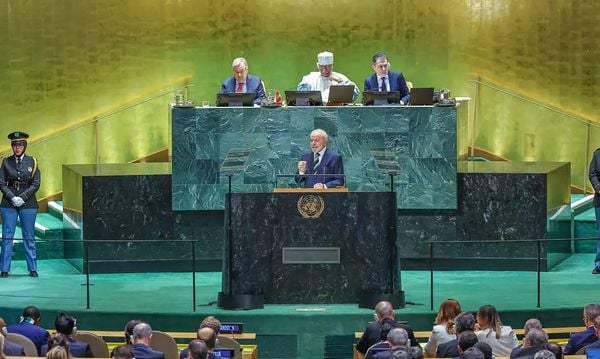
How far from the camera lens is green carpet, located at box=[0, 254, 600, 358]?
13.8m

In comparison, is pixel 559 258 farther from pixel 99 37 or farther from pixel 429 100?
pixel 99 37

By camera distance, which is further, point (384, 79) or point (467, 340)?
point (384, 79)

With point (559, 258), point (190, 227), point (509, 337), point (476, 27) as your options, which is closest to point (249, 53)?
point (476, 27)

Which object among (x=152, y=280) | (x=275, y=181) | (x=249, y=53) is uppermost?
(x=249, y=53)

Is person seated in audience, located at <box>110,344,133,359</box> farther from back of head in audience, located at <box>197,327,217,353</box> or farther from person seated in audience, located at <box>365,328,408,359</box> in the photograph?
person seated in audience, located at <box>365,328,408,359</box>

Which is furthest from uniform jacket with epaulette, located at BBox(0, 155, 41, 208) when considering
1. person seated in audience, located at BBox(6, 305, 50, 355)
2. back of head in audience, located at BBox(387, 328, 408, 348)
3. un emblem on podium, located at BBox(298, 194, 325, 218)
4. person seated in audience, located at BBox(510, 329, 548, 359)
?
person seated in audience, located at BBox(510, 329, 548, 359)

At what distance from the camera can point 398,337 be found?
1042cm

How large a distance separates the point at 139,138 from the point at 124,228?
3.94 meters

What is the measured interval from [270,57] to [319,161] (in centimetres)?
581

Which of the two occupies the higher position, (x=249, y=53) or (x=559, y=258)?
(x=249, y=53)

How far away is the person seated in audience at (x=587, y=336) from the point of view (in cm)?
1138

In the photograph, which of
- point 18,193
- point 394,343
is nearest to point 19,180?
point 18,193

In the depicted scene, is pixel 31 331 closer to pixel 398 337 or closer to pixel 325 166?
pixel 398 337

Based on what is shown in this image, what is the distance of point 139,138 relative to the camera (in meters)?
20.8
